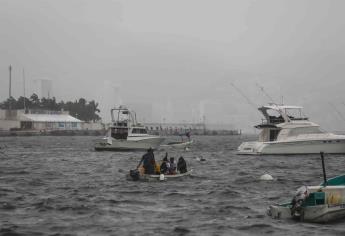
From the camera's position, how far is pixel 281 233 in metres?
22.4

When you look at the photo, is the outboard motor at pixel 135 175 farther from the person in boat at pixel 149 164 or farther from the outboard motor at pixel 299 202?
the outboard motor at pixel 299 202

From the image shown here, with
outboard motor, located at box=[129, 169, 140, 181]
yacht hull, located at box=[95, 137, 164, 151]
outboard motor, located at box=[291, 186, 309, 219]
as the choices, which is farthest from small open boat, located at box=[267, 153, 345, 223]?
yacht hull, located at box=[95, 137, 164, 151]

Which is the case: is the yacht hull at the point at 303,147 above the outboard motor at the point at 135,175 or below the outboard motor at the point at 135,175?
above

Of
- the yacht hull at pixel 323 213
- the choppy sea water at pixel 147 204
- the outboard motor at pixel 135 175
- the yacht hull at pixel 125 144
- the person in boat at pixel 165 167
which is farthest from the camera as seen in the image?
the yacht hull at pixel 125 144

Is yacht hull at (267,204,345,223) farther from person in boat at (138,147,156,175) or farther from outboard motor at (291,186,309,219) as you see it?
person in boat at (138,147,156,175)

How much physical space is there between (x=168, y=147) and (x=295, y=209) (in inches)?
3129

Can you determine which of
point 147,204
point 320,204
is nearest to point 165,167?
point 147,204

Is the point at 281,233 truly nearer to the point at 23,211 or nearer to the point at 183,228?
the point at 183,228

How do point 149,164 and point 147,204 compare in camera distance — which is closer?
point 147,204

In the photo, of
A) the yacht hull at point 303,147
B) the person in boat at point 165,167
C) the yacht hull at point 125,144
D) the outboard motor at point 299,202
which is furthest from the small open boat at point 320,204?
the yacht hull at point 125,144

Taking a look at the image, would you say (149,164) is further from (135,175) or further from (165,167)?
(165,167)

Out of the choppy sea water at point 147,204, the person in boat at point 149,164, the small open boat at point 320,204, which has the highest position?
the person in boat at point 149,164

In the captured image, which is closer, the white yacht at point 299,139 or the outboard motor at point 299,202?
the outboard motor at point 299,202

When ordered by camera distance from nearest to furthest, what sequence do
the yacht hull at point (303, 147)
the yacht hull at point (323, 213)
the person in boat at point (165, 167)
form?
the yacht hull at point (323, 213) < the person in boat at point (165, 167) < the yacht hull at point (303, 147)
